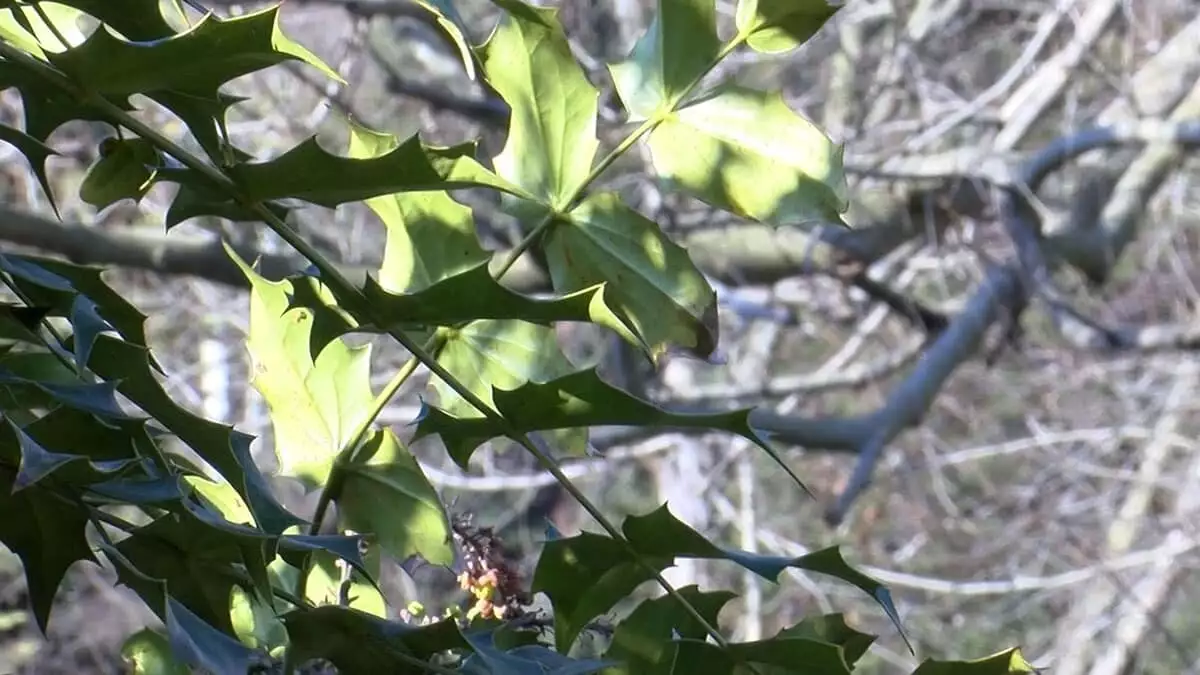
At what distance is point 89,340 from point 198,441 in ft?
0.09

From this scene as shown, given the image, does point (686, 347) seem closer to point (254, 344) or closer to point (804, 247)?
point (254, 344)

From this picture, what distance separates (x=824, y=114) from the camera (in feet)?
6.71

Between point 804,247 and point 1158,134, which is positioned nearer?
point 1158,134

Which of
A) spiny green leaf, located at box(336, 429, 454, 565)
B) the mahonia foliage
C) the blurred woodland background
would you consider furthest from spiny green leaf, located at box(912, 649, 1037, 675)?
the blurred woodland background

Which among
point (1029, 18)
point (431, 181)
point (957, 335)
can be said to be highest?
point (1029, 18)

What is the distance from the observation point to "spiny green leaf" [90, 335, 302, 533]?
9.0 inches

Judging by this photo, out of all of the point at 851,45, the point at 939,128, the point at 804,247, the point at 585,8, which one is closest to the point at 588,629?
the point at 804,247

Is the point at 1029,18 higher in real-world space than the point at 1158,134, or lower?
higher

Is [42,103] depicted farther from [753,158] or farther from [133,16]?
[753,158]

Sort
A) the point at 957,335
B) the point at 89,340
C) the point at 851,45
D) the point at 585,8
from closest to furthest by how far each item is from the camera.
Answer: the point at 89,340, the point at 957,335, the point at 585,8, the point at 851,45

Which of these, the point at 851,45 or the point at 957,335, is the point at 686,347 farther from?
the point at 851,45

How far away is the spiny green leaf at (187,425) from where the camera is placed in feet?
0.75

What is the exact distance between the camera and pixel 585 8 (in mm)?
1835

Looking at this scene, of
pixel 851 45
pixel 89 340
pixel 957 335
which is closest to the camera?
pixel 89 340
